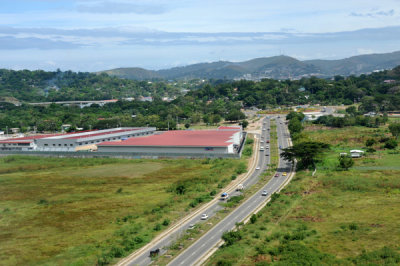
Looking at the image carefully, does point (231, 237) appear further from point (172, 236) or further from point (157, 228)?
point (157, 228)

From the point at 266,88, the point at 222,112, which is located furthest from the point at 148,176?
the point at 266,88

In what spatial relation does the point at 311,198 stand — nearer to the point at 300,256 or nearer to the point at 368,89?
the point at 300,256

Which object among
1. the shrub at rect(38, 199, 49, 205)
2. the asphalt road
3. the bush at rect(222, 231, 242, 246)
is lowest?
the shrub at rect(38, 199, 49, 205)

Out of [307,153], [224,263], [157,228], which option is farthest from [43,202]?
[307,153]

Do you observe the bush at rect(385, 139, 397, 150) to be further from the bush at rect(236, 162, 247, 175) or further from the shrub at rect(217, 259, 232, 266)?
the shrub at rect(217, 259, 232, 266)

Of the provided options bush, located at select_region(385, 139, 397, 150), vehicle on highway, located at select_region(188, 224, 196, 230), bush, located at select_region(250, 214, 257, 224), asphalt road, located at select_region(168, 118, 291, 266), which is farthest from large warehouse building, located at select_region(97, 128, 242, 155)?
vehicle on highway, located at select_region(188, 224, 196, 230)

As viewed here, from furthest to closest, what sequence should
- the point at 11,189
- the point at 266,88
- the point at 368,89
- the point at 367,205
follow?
1. the point at 266,88
2. the point at 368,89
3. the point at 11,189
4. the point at 367,205
